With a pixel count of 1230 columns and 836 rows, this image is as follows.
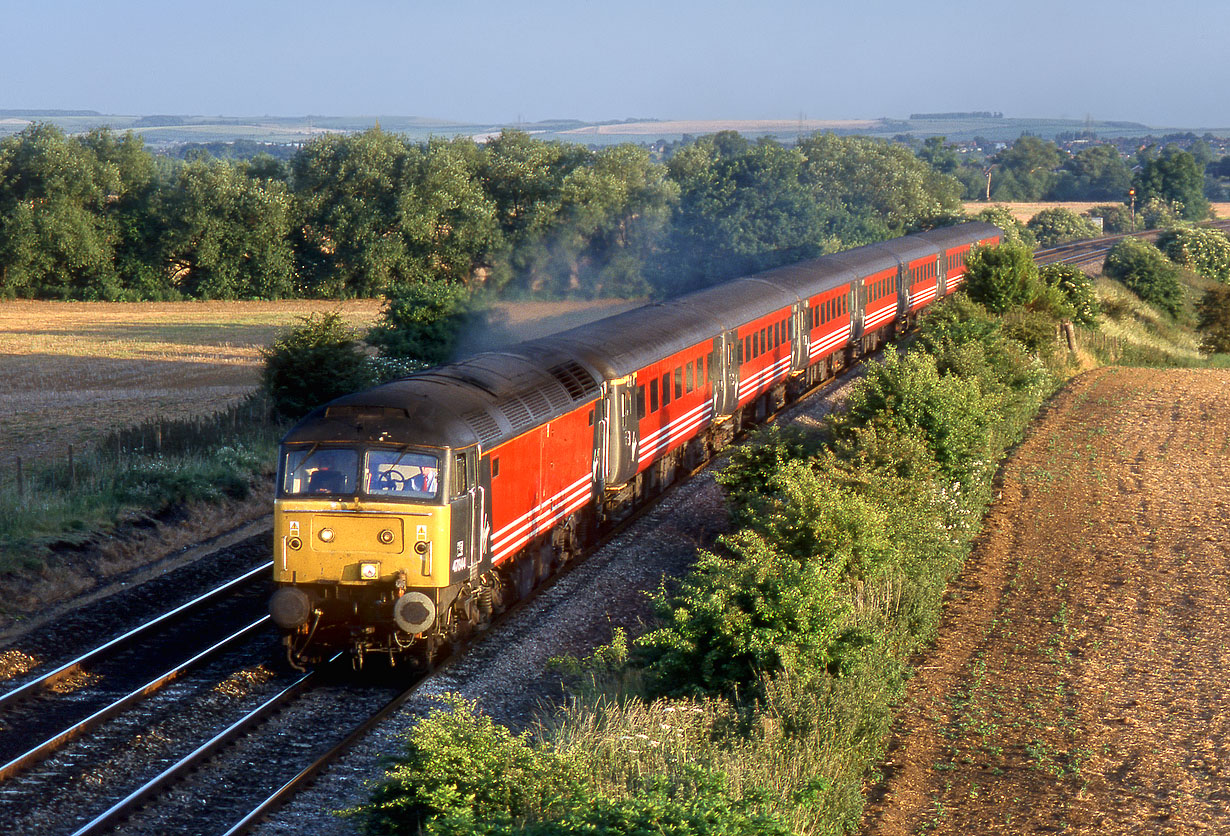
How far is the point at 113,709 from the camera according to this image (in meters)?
12.0

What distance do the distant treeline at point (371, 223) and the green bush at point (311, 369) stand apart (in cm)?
3507

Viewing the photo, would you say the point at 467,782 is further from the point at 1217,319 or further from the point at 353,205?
the point at 353,205

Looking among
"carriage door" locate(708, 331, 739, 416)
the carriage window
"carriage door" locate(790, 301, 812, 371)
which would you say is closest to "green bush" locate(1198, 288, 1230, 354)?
"carriage door" locate(790, 301, 812, 371)

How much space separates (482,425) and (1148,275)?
2032 inches

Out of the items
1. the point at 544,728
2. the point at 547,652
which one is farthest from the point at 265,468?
the point at 544,728

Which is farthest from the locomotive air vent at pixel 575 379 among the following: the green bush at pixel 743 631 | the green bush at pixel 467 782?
the green bush at pixel 467 782

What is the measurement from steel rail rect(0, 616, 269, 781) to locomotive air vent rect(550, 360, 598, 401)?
4938 millimetres

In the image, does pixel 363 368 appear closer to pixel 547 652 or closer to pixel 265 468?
pixel 265 468

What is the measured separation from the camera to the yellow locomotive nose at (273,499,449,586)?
40.9ft

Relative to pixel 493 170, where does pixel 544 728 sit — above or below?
below

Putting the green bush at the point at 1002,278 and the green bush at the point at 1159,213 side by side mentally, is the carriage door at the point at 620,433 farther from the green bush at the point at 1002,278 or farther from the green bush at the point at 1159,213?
the green bush at the point at 1159,213

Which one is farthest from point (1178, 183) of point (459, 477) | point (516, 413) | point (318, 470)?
point (318, 470)

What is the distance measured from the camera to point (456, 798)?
26.6 ft

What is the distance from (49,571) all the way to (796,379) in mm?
18496
